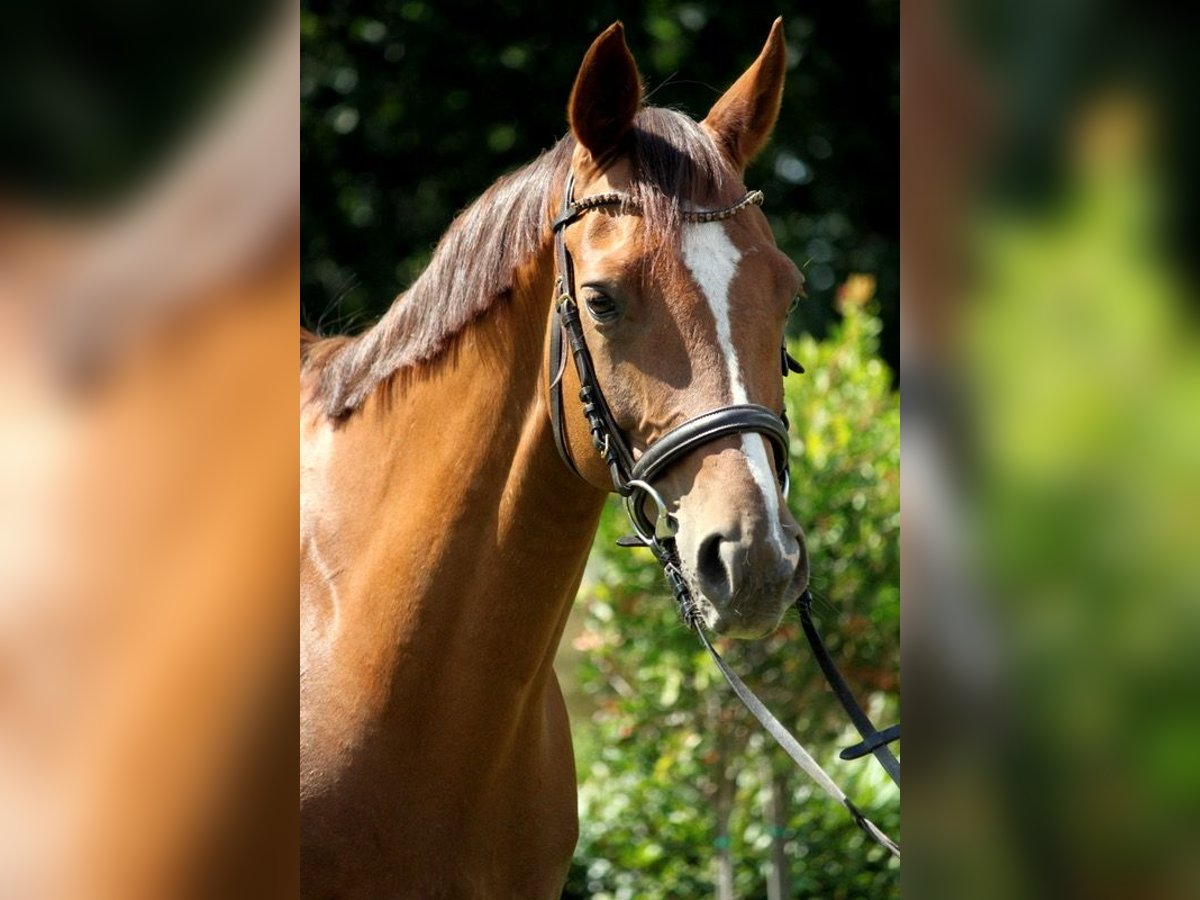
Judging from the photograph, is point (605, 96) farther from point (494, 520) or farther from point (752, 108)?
point (494, 520)

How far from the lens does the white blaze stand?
1896 mm

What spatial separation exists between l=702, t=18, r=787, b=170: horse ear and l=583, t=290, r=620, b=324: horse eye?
0.46 meters

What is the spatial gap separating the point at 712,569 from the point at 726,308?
40cm

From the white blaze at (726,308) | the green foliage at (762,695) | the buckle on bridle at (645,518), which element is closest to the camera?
the white blaze at (726,308)

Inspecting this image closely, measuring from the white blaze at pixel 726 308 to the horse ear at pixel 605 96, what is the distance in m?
0.29

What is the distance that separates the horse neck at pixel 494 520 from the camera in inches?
90.0

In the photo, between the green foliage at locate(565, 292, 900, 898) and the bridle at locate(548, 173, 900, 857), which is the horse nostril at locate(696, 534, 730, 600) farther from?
the green foliage at locate(565, 292, 900, 898)

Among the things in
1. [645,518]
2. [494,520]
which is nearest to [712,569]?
[645,518]

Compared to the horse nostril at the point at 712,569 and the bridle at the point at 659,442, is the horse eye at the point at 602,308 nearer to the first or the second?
the bridle at the point at 659,442
